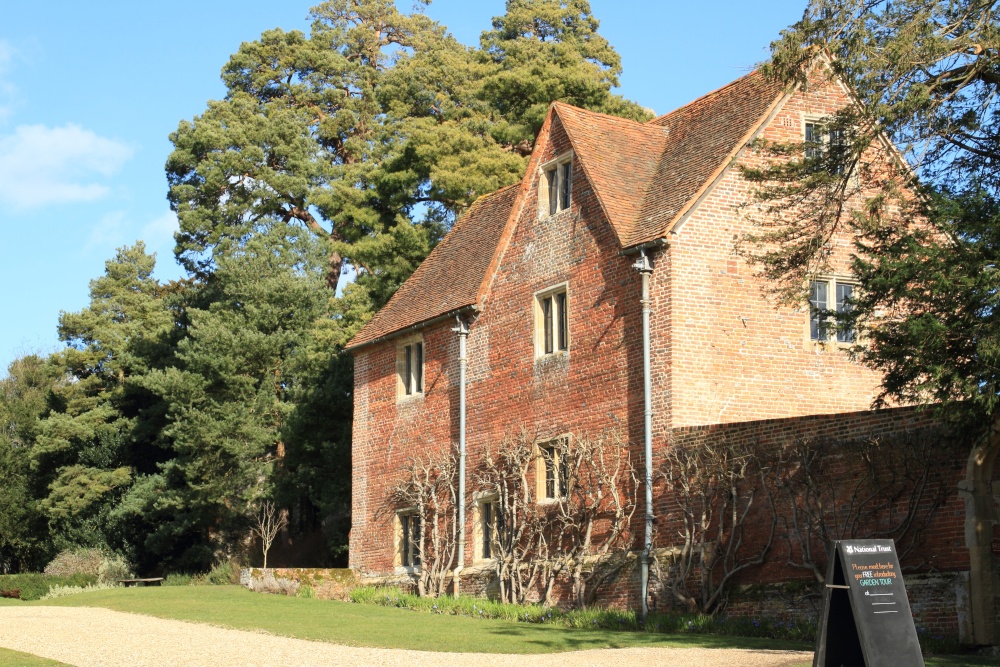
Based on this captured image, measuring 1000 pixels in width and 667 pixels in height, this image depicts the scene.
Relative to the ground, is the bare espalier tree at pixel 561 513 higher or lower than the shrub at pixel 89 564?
higher

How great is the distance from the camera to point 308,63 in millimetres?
52844

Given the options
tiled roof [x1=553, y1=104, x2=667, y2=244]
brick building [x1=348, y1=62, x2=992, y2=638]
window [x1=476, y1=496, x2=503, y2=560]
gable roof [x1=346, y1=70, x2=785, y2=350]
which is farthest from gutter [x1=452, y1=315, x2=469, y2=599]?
tiled roof [x1=553, y1=104, x2=667, y2=244]

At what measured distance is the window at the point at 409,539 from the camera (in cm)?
3012

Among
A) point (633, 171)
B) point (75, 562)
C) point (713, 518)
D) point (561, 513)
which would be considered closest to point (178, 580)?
point (75, 562)

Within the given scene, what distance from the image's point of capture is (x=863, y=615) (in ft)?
41.8

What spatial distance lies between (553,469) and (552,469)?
142mm

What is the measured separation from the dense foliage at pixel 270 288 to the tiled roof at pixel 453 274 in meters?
4.47

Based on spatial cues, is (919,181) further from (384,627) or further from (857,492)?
(384,627)

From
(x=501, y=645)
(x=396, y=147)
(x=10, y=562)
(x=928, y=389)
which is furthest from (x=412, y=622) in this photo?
(x=10, y=562)

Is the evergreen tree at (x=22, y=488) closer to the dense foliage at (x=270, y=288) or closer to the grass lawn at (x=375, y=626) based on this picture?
the dense foliage at (x=270, y=288)

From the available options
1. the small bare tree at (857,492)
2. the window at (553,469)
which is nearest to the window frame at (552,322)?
the window at (553,469)

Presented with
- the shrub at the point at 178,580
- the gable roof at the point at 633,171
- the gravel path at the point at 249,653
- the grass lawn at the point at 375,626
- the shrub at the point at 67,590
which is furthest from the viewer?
the shrub at the point at 178,580

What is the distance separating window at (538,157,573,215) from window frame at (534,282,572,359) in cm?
184

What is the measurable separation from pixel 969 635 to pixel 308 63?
4162cm
